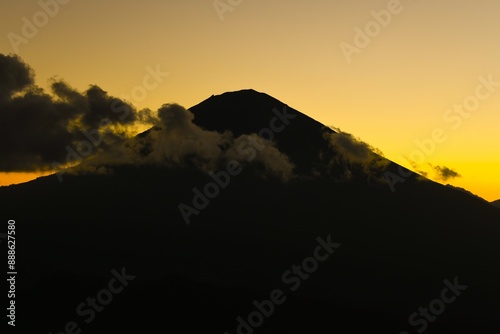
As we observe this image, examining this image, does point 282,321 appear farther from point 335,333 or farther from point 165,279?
point 165,279

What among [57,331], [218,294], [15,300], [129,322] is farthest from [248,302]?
[15,300]

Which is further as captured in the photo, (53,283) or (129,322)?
(53,283)

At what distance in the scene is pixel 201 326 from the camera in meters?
154

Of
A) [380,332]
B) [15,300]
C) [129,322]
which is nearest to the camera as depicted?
[129,322]

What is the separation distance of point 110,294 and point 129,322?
10813 millimetres

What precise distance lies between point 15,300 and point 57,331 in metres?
20.1

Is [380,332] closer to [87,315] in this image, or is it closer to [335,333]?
[335,333]

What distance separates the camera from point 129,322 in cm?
15200

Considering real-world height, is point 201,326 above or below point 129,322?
below

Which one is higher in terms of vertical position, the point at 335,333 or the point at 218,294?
the point at 218,294

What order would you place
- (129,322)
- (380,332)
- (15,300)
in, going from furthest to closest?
(380,332) < (15,300) < (129,322)

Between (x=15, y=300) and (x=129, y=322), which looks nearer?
(x=129, y=322)

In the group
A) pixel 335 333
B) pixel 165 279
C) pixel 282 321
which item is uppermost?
pixel 165 279

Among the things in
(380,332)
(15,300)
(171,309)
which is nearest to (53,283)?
(15,300)
